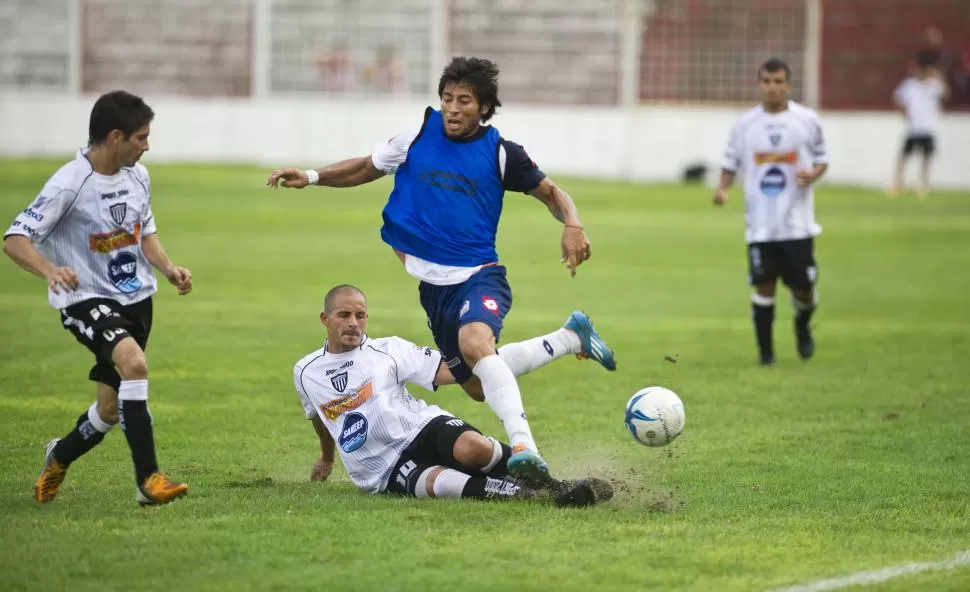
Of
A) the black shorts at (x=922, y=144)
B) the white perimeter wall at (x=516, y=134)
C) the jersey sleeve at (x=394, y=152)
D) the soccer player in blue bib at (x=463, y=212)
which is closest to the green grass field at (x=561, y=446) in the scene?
the soccer player in blue bib at (x=463, y=212)

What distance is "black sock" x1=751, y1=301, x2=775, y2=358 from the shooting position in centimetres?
1242

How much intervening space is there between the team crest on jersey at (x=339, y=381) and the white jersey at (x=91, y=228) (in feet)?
3.32

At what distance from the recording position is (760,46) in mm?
37812

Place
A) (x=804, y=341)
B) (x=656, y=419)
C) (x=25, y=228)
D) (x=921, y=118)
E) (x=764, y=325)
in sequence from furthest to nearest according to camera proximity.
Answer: (x=921, y=118) → (x=804, y=341) → (x=764, y=325) → (x=656, y=419) → (x=25, y=228)

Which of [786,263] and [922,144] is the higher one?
[922,144]

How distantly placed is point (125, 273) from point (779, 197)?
22.6 feet

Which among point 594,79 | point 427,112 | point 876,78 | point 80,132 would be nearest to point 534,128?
point 594,79

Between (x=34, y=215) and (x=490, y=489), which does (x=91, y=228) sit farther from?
(x=490, y=489)

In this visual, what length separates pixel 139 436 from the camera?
6.64 metres

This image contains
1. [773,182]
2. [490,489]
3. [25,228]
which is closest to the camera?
[25,228]

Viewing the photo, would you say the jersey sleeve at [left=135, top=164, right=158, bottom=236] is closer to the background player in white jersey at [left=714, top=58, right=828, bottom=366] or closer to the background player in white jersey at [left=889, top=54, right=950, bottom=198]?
the background player in white jersey at [left=714, top=58, right=828, bottom=366]

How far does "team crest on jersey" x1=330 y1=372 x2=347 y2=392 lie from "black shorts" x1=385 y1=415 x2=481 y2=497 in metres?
0.44

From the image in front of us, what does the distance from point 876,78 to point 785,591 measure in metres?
33.4

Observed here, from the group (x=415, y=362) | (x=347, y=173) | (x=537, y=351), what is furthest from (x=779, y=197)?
(x=415, y=362)
